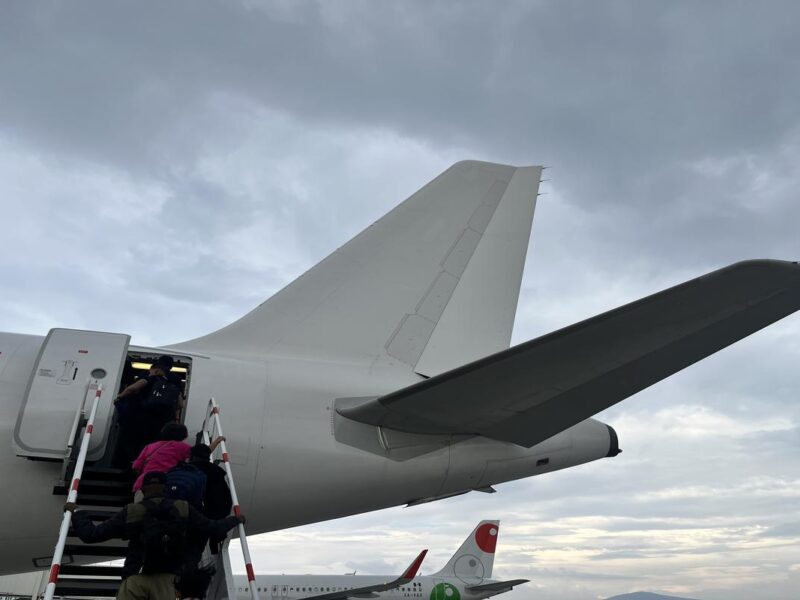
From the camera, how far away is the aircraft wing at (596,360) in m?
4.90

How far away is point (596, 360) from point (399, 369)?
290 cm

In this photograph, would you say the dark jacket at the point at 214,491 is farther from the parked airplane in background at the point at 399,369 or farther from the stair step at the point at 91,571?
the stair step at the point at 91,571

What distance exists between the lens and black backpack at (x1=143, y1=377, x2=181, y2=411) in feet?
20.2

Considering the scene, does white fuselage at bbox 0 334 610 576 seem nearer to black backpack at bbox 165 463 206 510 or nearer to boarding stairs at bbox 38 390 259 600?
boarding stairs at bbox 38 390 259 600

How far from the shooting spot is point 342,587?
→ 112 ft

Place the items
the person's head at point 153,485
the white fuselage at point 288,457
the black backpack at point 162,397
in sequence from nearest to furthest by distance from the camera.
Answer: the person's head at point 153,485, the white fuselage at point 288,457, the black backpack at point 162,397

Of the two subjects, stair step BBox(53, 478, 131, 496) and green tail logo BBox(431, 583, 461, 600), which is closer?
stair step BBox(53, 478, 131, 496)

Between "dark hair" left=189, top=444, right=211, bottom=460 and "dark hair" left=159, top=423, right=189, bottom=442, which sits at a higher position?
"dark hair" left=159, top=423, right=189, bottom=442

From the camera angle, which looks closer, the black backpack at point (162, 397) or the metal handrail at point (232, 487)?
the metal handrail at point (232, 487)

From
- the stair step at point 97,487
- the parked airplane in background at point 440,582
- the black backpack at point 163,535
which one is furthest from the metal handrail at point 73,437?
the parked airplane in background at point 440,582

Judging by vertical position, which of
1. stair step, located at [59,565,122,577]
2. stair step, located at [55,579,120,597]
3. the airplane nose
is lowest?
stair step, located at [55,579,120,597]

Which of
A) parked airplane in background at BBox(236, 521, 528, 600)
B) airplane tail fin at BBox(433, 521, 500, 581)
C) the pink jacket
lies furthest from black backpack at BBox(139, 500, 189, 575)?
airplane tail fin at BBox(433, 521, 500, 581)

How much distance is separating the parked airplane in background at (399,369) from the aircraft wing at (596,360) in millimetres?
17

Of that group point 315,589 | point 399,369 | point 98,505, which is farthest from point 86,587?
point 315,589
